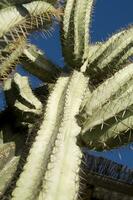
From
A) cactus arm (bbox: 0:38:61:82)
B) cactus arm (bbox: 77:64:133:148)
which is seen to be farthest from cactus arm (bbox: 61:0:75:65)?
cactus arm (bbox: 77:64:133:148)

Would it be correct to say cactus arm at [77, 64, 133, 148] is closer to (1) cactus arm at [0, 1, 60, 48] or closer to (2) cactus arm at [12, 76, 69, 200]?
(2) cactus arm at [12, 76, 69, 200]

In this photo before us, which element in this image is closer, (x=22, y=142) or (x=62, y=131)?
(x=62, y=131)

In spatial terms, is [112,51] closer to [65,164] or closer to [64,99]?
[64,99]

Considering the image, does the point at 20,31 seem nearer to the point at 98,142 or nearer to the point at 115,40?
the point at 98,142

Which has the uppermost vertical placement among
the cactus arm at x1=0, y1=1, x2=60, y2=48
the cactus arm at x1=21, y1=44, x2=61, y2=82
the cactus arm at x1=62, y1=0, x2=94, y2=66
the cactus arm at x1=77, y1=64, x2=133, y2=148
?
the cactus arm at x1=62, y1=0, x2=94, y2=66

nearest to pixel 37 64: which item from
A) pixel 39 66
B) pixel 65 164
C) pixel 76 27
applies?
pixel 39 66

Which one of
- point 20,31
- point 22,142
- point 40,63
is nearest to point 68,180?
point 20,31

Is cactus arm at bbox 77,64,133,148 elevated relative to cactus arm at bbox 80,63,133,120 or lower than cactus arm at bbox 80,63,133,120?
lower
